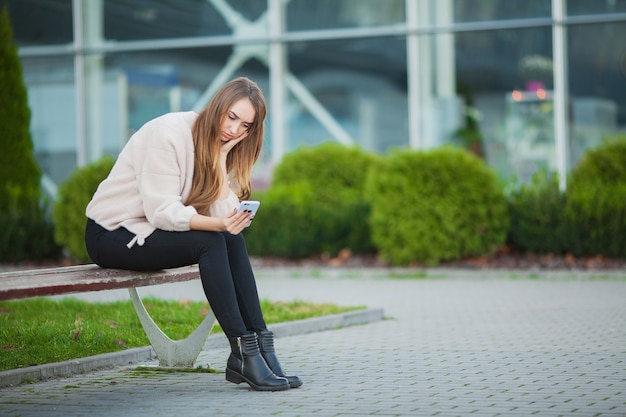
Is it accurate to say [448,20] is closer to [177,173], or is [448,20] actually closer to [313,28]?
[313,28]

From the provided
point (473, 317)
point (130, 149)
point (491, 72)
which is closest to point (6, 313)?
point (130, 149)

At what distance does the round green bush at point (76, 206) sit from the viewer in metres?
15.6

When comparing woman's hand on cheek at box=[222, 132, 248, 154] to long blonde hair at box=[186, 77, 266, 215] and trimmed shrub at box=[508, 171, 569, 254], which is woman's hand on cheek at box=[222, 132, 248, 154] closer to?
long blonde hair at box=[186, 77, 266, 215]

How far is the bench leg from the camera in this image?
5934 millimetres

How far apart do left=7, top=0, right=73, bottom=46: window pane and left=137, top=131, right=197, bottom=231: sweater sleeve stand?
1480cm

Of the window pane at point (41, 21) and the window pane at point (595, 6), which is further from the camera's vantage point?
the window pane at point (41, 21)

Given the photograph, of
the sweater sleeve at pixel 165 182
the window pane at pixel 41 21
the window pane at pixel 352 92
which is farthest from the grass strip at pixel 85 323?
the window pane at pixel 41 21

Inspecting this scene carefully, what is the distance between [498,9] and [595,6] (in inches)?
59.1

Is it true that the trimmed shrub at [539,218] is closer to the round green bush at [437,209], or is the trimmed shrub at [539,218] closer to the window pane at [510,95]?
the round green bush at [437,209]

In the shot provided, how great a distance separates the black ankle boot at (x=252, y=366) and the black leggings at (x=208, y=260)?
54mm

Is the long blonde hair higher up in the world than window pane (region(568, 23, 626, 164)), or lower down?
lower down

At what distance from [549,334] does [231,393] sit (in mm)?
3211

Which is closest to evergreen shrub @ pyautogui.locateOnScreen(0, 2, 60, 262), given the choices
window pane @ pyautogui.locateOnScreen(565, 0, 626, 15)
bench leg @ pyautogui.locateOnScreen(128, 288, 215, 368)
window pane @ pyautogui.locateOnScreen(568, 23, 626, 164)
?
window pane @ pyautogui.locateOnScreen(568, 23, 626, 164)

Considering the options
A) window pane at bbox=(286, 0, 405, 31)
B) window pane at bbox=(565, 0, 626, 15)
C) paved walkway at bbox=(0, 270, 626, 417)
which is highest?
window pane at bbox=(286, 0, 405, 31)
